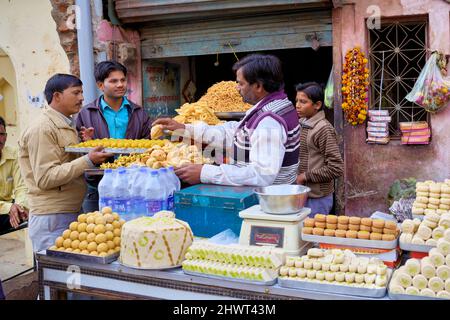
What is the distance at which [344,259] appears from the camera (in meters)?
2.56

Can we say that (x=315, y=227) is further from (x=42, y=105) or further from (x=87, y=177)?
(x=42, y=105)

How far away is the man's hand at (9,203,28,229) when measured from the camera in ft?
14.5

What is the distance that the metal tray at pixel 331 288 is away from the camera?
2.33 m

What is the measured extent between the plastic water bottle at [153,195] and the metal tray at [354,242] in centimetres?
99

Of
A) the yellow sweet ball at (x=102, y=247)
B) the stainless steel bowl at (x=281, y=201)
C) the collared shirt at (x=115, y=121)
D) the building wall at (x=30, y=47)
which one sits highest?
the building wall at (x=30, y=47)

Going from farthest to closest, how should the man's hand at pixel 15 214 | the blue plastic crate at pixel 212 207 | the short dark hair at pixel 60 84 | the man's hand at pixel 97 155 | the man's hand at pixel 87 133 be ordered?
1. the man's hand at pixel 15 214
2. the man's hand at pixel 87 133
3. the short dark hair at pixel 60 84
4. the man's hand at pixel 97 155
5. the blue plastic crate at pixel 212 207

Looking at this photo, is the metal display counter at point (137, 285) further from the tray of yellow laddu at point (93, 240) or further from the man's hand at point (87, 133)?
the man's hand at point (87, 133)

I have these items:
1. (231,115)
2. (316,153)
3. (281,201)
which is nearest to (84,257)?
(281,201)

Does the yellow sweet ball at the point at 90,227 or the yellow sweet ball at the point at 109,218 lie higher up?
the yellow sweet ball at the point at 109,218

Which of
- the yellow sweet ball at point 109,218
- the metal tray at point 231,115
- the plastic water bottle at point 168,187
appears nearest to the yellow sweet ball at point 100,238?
the yellow sweet ball at point 109,218

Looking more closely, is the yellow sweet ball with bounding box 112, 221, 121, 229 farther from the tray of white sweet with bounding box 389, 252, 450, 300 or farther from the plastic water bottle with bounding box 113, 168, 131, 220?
the tray of white sweet with bounding box 389, 252, 450, 300

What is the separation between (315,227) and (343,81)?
3.34 meters

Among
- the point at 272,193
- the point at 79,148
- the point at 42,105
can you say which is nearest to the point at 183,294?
the point at 272,193

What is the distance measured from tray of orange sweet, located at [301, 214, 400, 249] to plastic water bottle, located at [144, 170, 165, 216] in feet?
3.16
